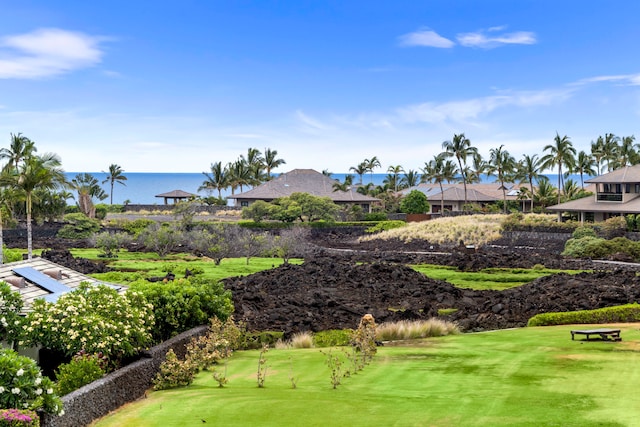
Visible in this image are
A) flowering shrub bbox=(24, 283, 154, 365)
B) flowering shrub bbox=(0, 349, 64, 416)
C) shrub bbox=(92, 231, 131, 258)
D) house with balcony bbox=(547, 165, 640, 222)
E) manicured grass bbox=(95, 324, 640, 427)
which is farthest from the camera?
house with balcony bbox=(547, 165, 640, 222)

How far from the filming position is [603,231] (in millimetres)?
63688

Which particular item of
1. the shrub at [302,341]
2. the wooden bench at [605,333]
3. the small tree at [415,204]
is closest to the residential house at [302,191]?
the small tree at [415,204]

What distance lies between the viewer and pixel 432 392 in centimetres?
1652

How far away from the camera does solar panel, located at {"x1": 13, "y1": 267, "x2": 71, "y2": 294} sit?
2238cm

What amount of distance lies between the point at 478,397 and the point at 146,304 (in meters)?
10.1

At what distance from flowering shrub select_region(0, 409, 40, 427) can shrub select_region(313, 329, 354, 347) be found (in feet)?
A: 47.1

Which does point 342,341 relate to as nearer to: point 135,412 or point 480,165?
point 135,412

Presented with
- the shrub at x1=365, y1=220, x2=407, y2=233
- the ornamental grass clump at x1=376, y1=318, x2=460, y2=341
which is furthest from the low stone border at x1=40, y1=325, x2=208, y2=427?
the shrub at x1=365, y1=220, x2=407, y2=233

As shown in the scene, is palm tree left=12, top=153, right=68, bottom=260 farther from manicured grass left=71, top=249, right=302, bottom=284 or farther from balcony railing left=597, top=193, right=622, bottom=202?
balcony railing left=597, top=193, right=622, bottom=202

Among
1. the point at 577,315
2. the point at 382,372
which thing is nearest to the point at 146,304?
the point at 382,372

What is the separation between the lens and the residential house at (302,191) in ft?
349

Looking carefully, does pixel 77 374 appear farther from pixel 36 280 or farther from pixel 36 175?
pixel 36 175

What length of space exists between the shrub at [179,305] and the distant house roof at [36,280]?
221 cm

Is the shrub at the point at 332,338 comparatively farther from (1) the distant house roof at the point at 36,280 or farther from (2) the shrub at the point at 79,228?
(2) the shrub at the point at 79,228
